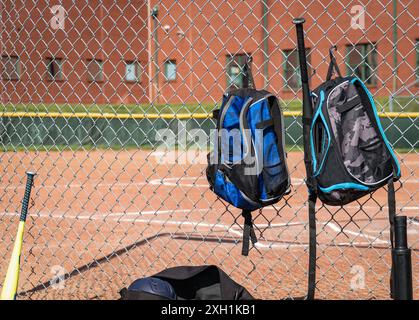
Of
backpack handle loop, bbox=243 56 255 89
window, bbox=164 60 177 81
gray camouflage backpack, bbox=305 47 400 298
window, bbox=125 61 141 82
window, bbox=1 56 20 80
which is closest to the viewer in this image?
gray camouflage backpack, bbox=305 47 400 298

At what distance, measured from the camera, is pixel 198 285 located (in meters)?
3.28

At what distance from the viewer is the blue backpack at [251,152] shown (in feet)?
10.9

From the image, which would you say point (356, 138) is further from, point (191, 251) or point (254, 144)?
point (191, 251)

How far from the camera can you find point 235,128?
3.37 m

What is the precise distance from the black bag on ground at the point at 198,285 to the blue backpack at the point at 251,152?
0.39m

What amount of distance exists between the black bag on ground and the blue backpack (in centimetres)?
39

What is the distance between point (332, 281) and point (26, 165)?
42.4 ft

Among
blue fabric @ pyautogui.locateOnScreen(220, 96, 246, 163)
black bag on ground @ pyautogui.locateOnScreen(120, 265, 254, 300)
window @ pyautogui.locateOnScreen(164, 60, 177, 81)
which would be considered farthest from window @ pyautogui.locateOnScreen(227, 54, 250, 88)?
black bag on ground @ pyautogui.locateOnScreen(120, 265, 254, 300)

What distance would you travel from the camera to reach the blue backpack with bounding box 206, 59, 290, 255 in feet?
10.9

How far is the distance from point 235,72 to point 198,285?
17.1 m

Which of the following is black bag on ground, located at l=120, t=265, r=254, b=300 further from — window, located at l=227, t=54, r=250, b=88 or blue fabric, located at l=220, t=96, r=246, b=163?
window, located at l=227, t=54, r=250, b=88

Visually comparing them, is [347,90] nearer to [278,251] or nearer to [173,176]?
[278,251]

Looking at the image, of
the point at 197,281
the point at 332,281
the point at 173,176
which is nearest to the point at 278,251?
the point at 332,281
